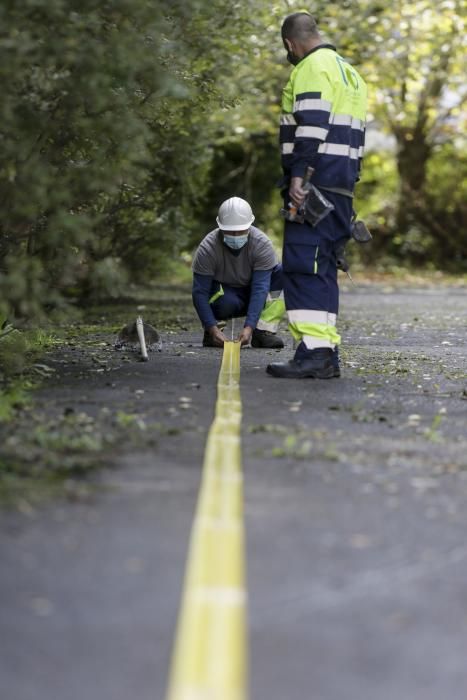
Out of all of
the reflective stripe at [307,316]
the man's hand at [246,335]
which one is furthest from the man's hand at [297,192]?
the man's hand at [246,335]

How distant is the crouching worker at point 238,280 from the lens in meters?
10.8

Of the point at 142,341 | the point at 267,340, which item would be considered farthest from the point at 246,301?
the point at 142,341

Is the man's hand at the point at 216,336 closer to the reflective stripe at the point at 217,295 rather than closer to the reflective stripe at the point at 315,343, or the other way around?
the reflective stripe at the point at 217,295

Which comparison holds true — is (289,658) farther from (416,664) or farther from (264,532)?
(264,532)

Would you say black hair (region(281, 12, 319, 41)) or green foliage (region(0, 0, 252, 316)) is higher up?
black hair (region(281, 12, 319, 41))

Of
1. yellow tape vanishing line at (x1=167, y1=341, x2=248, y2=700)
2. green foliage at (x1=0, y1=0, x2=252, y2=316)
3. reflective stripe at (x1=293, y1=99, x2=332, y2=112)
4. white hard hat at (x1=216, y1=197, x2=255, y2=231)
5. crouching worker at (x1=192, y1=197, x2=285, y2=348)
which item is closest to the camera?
yellow tape vanishing line at (x1=167, y1=341, x2=248, y2=700)

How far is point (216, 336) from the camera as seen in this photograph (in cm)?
1102

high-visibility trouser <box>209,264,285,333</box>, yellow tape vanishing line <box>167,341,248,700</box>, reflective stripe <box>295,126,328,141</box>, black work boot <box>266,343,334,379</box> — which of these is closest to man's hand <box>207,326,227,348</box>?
high-visibility trouser <box>209,264,285,333</box>

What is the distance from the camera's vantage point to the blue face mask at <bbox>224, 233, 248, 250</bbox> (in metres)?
10.9

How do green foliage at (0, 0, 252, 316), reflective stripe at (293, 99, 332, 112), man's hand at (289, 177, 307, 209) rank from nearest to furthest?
green foliage at (0, 0, 252, 316)
reflective stripe at (293, 99, 332, 112)
man's hand at (289, 177, 307, 209)

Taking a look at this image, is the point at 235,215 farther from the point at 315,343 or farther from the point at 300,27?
the point at 300,27

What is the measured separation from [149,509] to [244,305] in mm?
6765

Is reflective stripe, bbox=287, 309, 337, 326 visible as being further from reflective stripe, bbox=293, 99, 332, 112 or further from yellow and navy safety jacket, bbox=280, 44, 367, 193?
reflective stripe, bbox=293, 99, 332, 112

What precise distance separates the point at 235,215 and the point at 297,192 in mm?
2117
